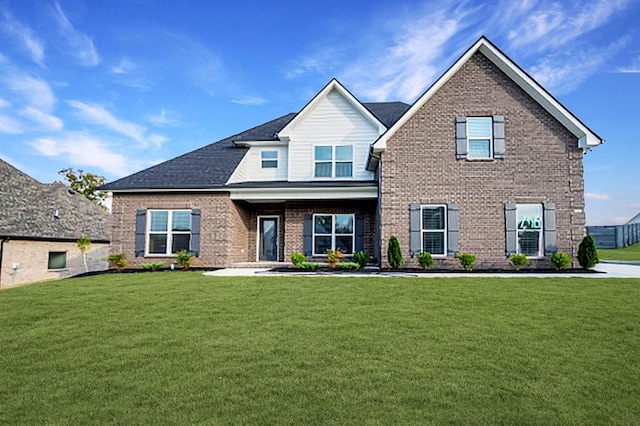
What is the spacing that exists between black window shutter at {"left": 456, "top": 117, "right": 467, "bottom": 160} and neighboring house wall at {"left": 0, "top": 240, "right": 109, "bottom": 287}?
62.9 ft

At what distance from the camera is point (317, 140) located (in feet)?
58.6

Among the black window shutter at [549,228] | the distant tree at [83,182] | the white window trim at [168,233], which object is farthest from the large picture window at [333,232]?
the distant tree at [83,182]

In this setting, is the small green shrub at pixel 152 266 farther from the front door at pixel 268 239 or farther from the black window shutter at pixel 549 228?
the black window shutter at pixel 549 228

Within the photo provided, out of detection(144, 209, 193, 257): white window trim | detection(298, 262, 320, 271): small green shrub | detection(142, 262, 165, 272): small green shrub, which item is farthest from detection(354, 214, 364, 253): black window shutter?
detection(142, 262, 165, 272): small green shrub

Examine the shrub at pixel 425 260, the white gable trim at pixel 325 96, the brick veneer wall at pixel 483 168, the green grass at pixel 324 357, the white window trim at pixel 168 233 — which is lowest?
the green grass at pixel 324 357

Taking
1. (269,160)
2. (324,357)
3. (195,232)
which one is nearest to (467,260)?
(269,160)

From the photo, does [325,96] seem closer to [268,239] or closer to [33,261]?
[268,239]

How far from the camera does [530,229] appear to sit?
14.2 meters

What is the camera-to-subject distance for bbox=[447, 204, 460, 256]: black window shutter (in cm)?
1412

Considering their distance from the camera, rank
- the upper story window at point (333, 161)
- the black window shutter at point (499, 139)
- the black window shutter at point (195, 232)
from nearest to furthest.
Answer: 1. the black window shutter at point (499, 139)
2. the black window shutter at point (195, 232)
3. the upper story window at point (333, 161)

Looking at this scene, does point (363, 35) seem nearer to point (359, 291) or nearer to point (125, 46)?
point (125, 46)

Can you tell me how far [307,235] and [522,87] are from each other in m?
9.89

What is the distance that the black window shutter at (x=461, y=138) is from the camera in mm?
14461

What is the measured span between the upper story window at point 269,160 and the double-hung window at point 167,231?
4.17 m
